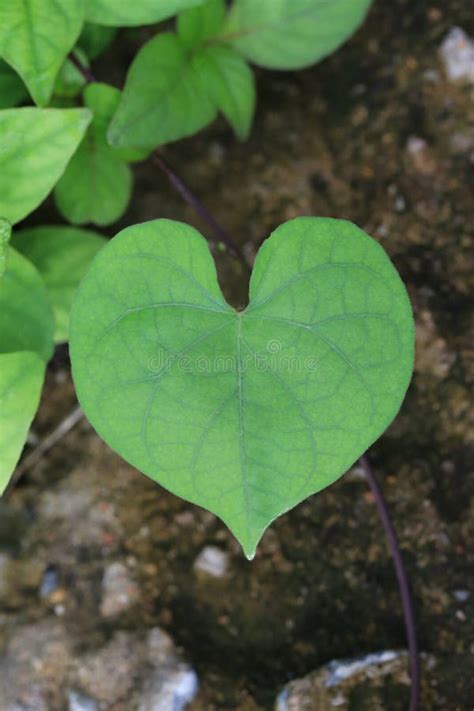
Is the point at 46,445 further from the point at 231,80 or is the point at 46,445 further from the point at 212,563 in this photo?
the point at 231,80

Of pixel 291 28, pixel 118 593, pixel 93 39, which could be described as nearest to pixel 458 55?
pixel 291 28

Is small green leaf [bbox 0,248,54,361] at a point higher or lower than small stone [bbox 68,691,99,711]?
higher

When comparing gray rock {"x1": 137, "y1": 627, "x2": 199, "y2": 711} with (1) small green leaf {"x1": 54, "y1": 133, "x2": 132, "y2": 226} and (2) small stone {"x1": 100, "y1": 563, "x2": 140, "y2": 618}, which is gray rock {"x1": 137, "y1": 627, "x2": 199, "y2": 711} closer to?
(2) small stone {"x1": 100, "y1": 563, "x2": 140, "y2": 618}

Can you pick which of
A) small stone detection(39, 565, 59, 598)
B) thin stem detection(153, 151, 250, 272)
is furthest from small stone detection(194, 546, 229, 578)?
thin stem detection(153, 151, 250, 272)

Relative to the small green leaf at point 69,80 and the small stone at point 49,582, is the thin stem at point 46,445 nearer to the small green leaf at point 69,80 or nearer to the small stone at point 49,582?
the small stone at point 49,582

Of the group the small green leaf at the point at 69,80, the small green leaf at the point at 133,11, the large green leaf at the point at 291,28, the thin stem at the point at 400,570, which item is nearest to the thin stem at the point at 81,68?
the small green leaf at the point at 69,80
